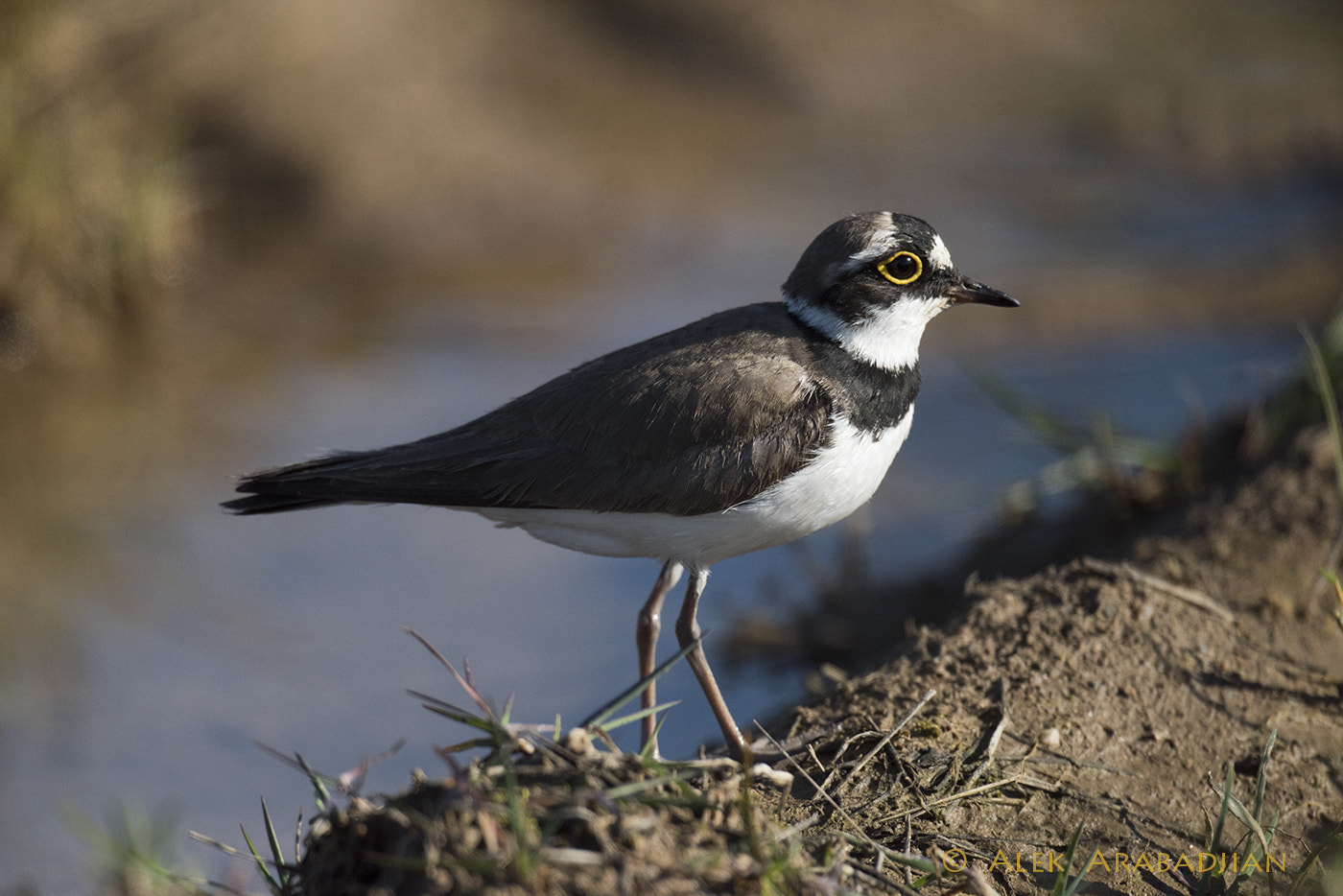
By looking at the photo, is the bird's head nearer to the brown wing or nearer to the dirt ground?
the brown wing

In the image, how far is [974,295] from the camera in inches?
192

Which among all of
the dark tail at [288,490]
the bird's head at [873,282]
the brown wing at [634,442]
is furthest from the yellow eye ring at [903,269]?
the dark tail at [288,490]

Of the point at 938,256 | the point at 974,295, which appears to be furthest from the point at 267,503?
the point at 974,295

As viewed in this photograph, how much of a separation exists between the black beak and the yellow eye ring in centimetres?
19

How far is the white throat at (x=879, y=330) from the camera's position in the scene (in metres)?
4.69

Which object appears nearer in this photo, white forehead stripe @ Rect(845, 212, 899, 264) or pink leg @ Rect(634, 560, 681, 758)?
white forehead stripe @ Rect(845, 212, 899, 264)

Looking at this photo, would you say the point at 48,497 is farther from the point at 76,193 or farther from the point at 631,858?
the point at 631,858

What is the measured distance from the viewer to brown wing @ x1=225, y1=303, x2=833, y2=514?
446cm

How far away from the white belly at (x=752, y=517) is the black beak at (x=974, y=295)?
20.3 inches

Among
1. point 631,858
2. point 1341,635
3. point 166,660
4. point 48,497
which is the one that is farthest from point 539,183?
point 631,858

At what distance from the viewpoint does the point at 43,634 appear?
682 cm

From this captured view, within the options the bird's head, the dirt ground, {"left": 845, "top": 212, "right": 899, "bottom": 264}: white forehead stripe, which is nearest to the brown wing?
the bird's head

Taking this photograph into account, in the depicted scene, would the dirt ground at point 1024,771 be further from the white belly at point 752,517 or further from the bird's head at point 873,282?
the bird's head at point 873,282

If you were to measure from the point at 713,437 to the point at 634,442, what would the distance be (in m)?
0.29
